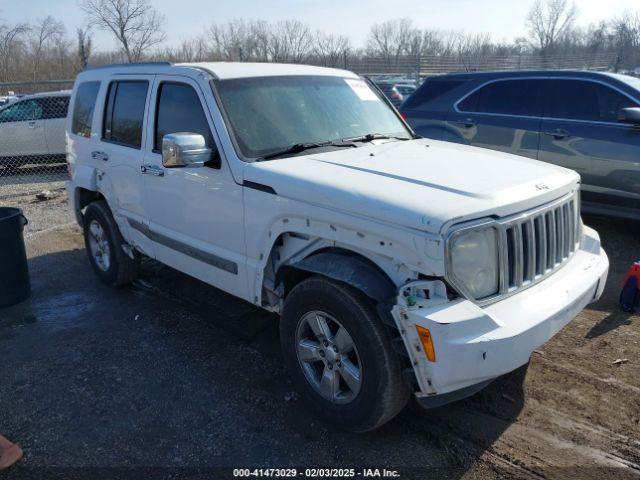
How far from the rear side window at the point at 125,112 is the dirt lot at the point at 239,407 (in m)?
1.57

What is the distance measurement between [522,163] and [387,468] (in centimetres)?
216

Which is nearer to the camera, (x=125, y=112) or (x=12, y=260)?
(x=125, y=112)

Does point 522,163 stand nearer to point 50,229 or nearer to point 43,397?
point 43,397

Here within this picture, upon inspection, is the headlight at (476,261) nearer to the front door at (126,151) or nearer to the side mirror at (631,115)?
the front door at (126,151)

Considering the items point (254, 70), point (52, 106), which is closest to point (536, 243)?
point (254, 70)

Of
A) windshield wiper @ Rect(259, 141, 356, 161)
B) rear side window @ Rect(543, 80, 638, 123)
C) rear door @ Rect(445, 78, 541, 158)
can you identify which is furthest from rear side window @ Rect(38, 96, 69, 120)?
windshield wiper @ Rect(259, 141, 356, 161)

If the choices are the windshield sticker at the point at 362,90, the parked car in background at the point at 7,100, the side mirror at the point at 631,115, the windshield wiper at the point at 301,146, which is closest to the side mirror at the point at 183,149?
the windshield wiper at the point at 301,146

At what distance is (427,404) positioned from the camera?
286 cm

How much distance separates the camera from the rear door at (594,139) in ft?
20.7

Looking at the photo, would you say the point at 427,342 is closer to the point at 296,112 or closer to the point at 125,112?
the point at 296,112

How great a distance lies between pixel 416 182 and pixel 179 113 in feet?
6.80

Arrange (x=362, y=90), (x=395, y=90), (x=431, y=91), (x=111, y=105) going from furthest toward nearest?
(x=395, y=90), (x=431, y=91), (x=111, y=105), (x=362, y=90)

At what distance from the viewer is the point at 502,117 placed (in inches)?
286

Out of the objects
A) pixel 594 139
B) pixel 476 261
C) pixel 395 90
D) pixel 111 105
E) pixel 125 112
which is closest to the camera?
pixel 476 261
